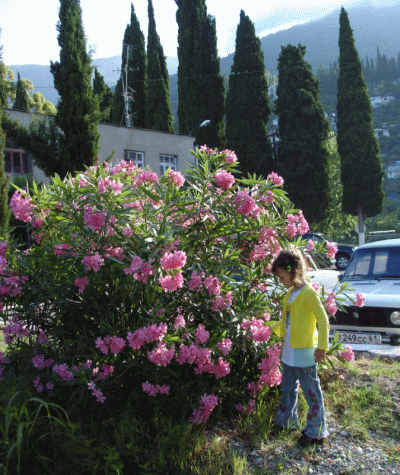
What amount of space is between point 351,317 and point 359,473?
302 cm

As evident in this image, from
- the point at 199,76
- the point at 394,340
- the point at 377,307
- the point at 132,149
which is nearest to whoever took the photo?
the point at 394,340

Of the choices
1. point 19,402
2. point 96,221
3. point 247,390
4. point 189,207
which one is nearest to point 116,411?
point 19,402

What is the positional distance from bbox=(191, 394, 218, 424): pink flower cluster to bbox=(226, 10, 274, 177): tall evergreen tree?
29259 millimetres

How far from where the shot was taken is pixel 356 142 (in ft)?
101

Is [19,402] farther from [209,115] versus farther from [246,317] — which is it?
[209,115]

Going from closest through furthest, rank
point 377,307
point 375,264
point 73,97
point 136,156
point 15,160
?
point 377,307 < point 375,264 < point 73,97 < point 15,160 < point 136,156

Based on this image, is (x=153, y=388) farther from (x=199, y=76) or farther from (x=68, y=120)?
(x=199, y=76)

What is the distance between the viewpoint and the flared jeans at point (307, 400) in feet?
10.8

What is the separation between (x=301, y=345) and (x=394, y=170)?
10653 cm

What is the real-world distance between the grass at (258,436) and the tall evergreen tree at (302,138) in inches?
1059

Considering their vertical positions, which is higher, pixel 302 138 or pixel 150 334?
pixel 302 138

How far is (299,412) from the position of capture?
12.4 feet

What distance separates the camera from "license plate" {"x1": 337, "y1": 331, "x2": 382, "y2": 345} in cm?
549

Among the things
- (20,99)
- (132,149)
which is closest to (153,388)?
(132,149)
